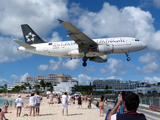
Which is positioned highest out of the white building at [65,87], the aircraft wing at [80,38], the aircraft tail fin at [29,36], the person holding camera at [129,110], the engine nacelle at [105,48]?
the aircraft tail fin at [29,36]

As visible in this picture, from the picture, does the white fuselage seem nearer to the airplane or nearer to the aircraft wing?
the airplane

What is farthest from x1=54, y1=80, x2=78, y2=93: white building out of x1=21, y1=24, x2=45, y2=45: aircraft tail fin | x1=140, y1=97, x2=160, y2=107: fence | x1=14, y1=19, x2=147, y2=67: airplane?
x1=140, y1=97, x2=160, y2=107: fence

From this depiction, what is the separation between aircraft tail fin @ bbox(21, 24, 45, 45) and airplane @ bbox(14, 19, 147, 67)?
162cm

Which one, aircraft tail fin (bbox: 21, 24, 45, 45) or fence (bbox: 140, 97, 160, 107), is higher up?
aircraft tail fin (bbox: 21, 24, 45, 45)

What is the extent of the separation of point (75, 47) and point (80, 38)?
1.89 metres

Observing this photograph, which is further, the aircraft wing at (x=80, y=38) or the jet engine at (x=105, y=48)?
the jet engine at (x=105, y=48)

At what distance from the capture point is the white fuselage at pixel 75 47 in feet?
84.2

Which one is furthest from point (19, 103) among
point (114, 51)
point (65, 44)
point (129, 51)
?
point (129, 51)

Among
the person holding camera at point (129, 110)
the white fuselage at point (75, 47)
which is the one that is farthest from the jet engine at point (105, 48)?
the person holding camera at point (129, 110)

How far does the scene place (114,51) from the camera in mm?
25312

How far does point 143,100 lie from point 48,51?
15.7 m

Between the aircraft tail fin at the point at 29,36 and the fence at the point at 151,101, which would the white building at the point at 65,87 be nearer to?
the aircraft tail fin at the point at 29,36

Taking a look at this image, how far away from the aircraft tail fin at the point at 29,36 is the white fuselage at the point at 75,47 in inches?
103

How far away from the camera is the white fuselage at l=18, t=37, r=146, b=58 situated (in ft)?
84.2
